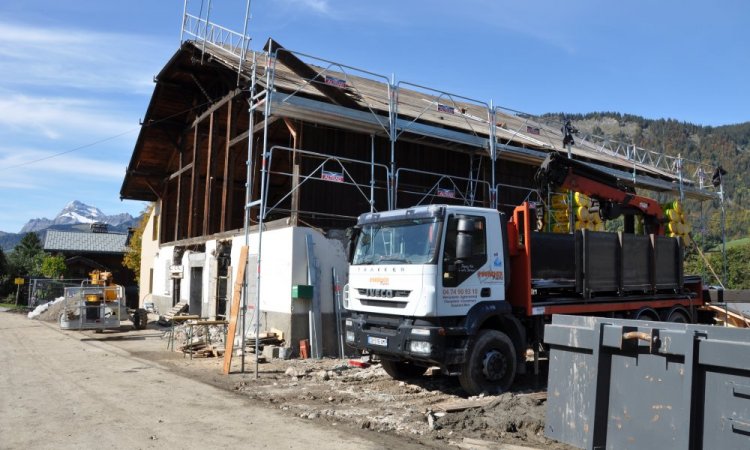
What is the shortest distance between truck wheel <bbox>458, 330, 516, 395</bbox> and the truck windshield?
60.6 inches

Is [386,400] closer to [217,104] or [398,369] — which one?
[398,369]

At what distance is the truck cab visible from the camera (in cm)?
833

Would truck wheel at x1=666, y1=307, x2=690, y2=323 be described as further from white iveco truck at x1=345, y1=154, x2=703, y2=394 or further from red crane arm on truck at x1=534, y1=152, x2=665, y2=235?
red crane arm on truck at x1=534, y1=152, x2=665, y2=235

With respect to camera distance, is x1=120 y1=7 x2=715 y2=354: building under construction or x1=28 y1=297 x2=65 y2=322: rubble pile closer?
x1=120 y1=7 x2=715 y2=354: building under construction

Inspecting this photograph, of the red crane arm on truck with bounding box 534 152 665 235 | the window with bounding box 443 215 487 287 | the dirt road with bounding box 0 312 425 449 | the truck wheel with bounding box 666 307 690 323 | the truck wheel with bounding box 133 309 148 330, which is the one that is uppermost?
the red crane arm on truck with bounding box 534 152 665 235

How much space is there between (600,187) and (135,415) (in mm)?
9232

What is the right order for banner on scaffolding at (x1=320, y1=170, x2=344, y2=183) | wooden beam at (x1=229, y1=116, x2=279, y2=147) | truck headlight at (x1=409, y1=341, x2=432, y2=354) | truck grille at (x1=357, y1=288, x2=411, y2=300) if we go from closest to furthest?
1. truck headlight at (x1=409, y1=341, x2=432, y2=354)
2. truck grille at (x1=357, y1=288, x2=411, y2=300)
3. banner on scaffolding at (x1=320, y1=170, x2=344, y2=183)
4. wooden beam at (x1=229, y1=116, x2=279, y2=147)

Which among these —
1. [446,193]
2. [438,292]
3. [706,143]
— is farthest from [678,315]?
[706,143]

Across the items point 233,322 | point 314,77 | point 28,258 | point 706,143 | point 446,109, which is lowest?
point 28,258

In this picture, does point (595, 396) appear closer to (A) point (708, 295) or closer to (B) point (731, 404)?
(B) point (731, 404)

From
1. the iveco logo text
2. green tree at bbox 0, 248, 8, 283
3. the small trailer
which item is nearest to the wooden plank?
the iveco logo text

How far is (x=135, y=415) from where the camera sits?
7.56m

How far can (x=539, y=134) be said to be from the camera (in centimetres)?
2103

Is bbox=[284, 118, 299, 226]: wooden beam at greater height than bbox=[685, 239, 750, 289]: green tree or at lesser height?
greater
